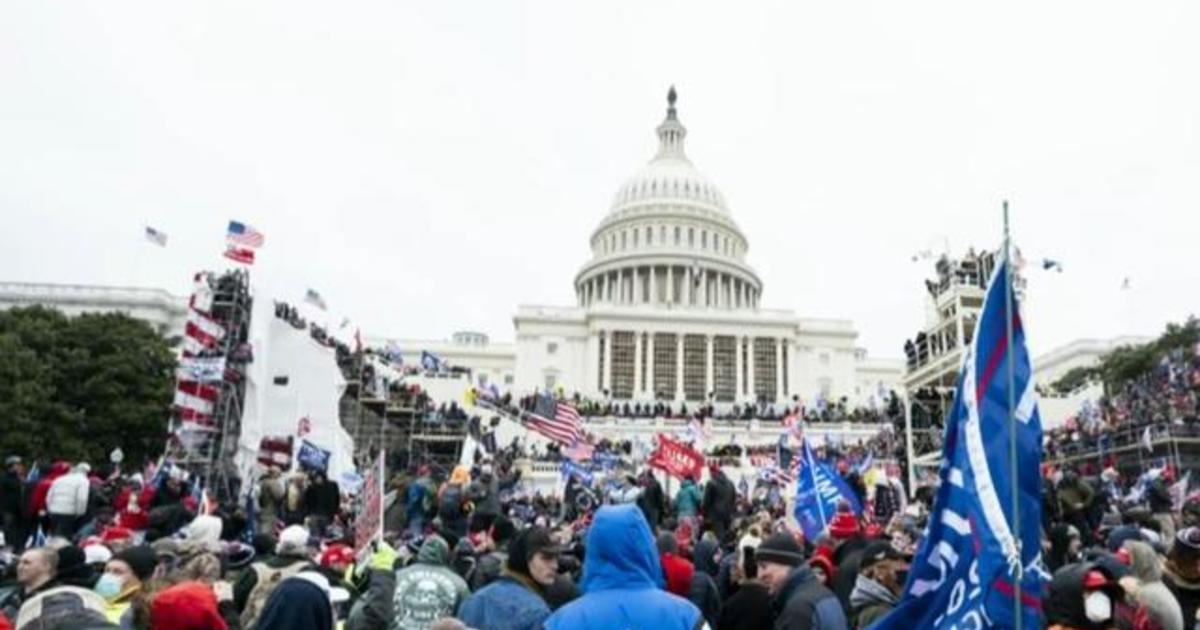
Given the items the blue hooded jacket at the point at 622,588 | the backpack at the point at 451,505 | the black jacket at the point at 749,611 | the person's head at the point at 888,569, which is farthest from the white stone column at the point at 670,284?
the blue hooded jacket at the point at 622,588

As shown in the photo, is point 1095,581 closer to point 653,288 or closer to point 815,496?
point 815,496

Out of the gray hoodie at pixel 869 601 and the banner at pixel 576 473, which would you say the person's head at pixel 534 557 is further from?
the banner at pixel 576 473

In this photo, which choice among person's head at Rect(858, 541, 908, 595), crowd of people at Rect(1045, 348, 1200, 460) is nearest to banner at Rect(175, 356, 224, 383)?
person's head at Rect(858, 541, 908, 595)

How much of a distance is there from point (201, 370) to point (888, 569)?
1888cm

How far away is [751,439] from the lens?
50.3 meters

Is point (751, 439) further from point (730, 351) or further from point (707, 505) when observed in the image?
point (707, 505)

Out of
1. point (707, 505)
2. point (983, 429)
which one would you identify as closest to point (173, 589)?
point (983, 429)

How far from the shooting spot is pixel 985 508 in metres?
3.11

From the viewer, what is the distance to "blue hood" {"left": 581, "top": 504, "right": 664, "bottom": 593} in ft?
10.8

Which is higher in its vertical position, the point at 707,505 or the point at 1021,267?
the point at 1021,267

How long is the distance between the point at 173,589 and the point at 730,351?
71666 millimetres

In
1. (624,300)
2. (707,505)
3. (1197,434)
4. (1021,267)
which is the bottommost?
(707,505)

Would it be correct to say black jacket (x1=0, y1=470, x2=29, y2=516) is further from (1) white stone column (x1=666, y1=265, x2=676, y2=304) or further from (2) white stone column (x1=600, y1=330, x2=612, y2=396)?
(1) white stone column (x1=666, y1=265, x2=676, y2=304)

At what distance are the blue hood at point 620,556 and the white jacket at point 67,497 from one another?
1131 cm
